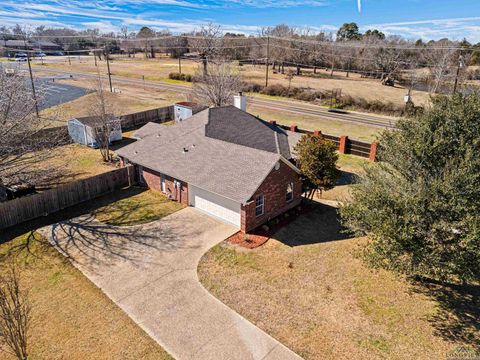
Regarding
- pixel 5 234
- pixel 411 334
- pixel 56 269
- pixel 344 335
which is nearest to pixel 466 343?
pixel 411 334

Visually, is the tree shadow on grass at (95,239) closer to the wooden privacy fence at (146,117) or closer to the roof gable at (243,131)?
the roof gable at (243,131)

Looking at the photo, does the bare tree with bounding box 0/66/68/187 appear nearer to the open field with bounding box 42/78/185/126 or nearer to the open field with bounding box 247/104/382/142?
the open field with bounding box 42/78/185/126

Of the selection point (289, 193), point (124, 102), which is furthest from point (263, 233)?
point (124, 102)

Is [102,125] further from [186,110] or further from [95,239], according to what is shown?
[95,239]

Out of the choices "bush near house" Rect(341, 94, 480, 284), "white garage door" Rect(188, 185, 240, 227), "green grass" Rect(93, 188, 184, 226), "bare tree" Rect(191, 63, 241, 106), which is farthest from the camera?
"bare tree" Rect(191, 63, 241, 106)

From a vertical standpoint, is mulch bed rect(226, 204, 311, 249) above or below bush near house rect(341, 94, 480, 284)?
below

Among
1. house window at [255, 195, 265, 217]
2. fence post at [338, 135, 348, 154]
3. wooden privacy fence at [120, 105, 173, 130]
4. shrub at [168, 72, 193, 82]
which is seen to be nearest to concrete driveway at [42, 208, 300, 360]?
house window at [255, 195, 265, 217]

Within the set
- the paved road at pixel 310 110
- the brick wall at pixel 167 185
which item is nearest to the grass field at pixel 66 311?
the brick wall at pixel 167 185
